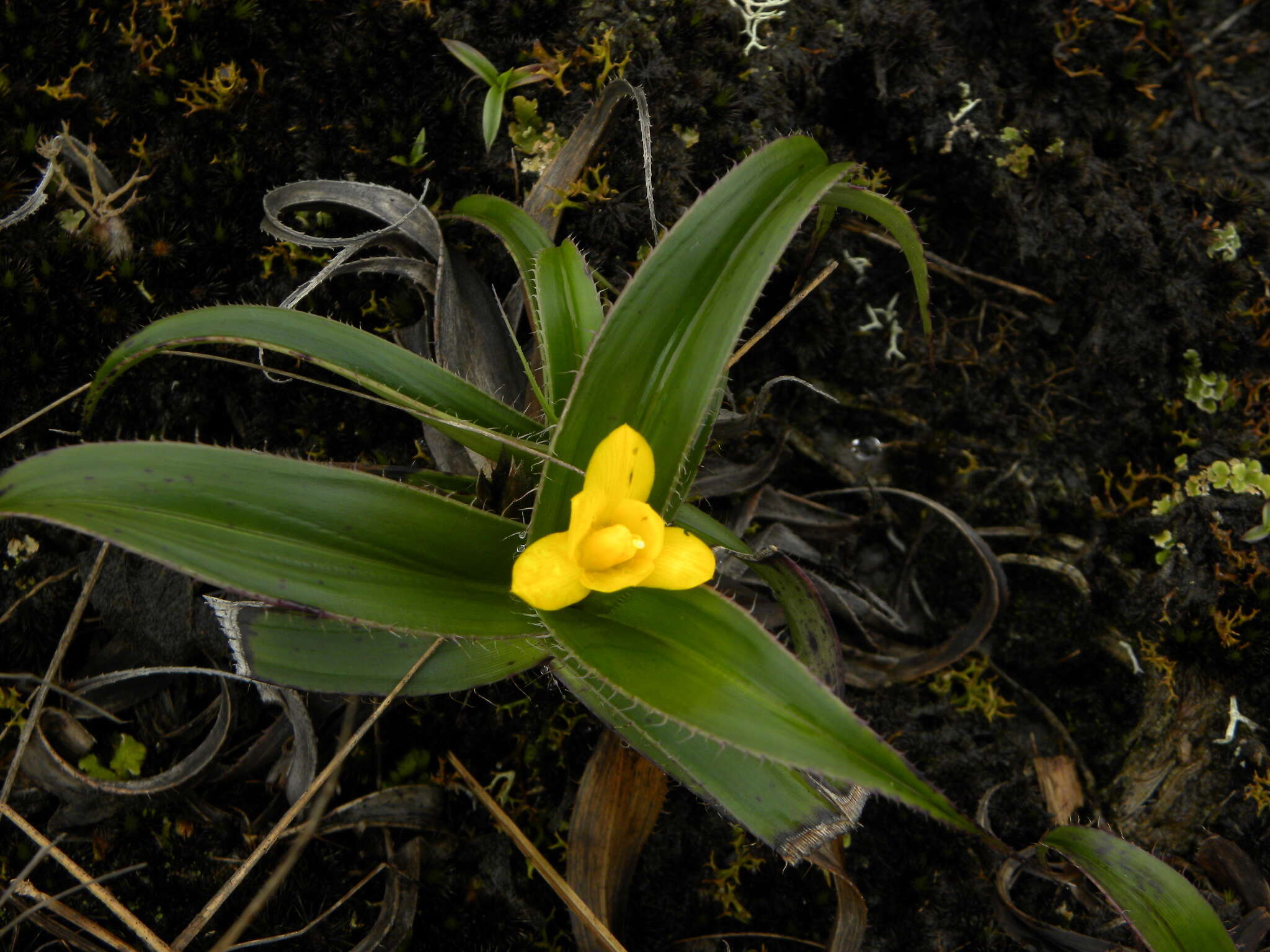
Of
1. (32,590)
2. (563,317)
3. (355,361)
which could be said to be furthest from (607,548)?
(32,590)

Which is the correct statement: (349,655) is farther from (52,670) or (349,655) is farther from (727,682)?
(52,670)

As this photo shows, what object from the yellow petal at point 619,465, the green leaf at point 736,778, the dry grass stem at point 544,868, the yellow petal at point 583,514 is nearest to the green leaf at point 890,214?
the yellow petal at point 619,465

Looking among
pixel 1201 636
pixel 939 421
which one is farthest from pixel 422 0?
pixel 1201 636

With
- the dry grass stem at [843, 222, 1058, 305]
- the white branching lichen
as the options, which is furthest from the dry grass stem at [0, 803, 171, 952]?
the white branching lichen

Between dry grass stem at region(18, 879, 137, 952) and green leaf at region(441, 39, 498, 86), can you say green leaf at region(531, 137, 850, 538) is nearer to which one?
green leaf at region(441, 39, 498, 86)

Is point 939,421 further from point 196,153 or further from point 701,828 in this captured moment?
point 196,153

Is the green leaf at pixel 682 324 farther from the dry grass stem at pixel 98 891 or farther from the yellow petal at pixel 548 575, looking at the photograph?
the dry grass stem at pixel 98 891
